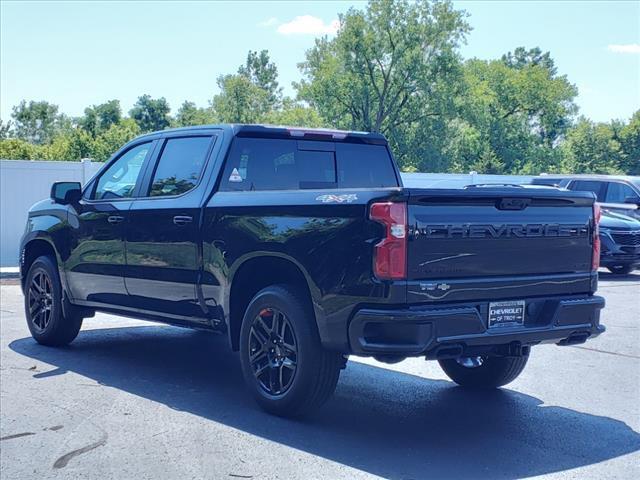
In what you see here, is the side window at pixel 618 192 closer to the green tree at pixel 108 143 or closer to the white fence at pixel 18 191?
the white fence at pixel 18 191

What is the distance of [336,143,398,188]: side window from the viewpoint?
7.54m

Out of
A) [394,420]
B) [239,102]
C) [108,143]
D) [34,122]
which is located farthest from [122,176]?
[34,122]

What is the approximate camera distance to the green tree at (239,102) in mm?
79812

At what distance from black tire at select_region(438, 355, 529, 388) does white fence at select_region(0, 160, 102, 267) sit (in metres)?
13.3

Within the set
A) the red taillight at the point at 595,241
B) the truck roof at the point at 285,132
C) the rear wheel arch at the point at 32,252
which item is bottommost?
the rear wheel arch at the point at 32,252

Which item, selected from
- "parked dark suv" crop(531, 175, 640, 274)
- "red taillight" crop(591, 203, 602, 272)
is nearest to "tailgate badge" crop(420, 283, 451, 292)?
"red taillight" crop(591, 203, 602, 272)

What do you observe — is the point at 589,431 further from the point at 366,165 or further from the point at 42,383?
the point at 42,383

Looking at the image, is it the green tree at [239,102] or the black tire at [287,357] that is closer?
the black tire at [287,357]

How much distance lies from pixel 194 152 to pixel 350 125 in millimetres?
60567

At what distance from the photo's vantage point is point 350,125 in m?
67.3

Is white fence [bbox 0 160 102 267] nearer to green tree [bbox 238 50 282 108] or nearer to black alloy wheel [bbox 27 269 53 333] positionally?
black alloy wheel [bbox 27 269 53 333]

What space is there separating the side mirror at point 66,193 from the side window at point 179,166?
3.99 ft

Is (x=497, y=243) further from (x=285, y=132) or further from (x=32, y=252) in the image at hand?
(x=32, y=252)

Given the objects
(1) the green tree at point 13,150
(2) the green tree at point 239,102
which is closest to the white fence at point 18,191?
(1) the green tree at point 13,150
